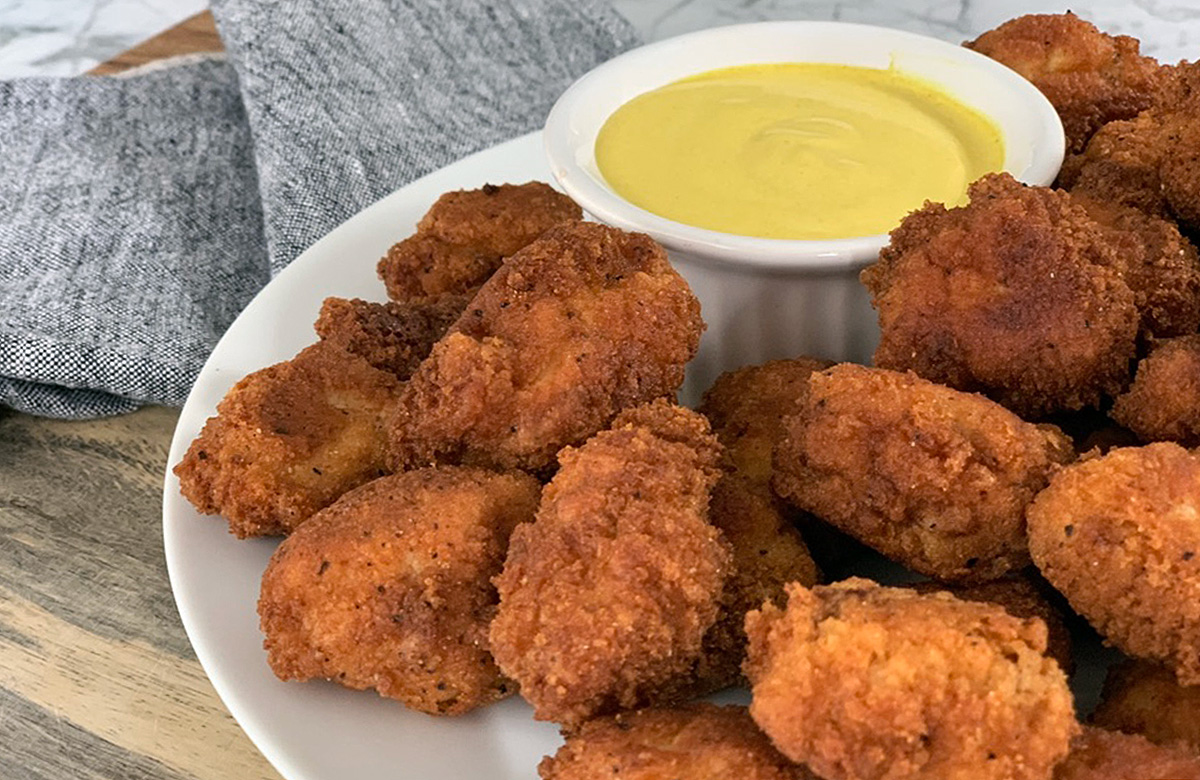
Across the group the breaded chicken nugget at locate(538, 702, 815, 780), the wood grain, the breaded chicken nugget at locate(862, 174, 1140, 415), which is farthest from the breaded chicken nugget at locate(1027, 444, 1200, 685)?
the wood grain

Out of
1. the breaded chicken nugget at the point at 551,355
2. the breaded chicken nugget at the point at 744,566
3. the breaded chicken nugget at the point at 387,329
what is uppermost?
the breaded chicken nugget at the point at 551,355

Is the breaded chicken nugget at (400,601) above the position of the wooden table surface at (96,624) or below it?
above

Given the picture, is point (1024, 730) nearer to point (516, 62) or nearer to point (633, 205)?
point (633, 205)

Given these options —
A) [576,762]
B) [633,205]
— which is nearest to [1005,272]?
[633,205]

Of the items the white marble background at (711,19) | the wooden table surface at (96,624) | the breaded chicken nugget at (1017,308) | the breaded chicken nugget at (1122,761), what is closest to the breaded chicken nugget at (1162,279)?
the breaded chicken nugget at (1017,308)

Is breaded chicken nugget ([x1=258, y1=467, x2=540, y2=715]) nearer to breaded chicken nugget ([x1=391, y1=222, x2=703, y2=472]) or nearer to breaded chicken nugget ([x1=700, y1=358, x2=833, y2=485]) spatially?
breaded chicken nugget ([x1=391, y1=222, x2=703, y2=472])

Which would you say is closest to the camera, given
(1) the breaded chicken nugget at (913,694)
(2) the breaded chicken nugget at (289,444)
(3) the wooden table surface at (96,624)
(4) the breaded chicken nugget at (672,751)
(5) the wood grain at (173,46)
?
(1) the breaded chicken nugget at (913,694)

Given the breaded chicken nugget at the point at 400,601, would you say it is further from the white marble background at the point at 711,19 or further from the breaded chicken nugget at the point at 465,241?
the white marble background at the point at 711,19
